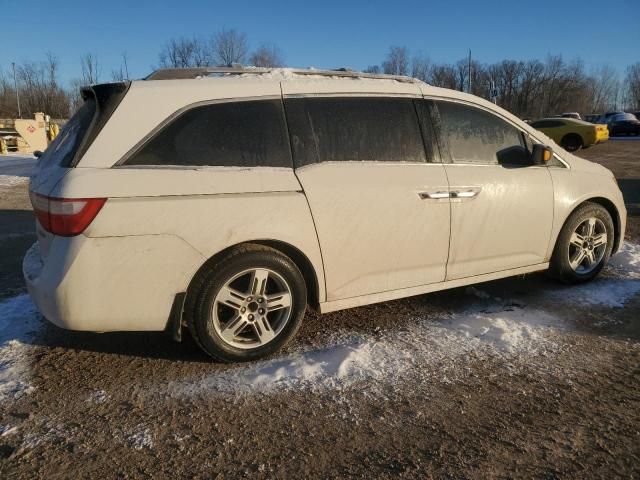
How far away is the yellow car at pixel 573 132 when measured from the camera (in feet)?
73.8

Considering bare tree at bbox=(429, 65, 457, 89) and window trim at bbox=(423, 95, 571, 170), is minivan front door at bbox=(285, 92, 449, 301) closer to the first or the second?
window trim at bbox=(423, 95, 571, 170)

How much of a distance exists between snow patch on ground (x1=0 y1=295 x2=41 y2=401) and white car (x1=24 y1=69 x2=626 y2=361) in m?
0.53

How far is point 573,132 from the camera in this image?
22.7 metres

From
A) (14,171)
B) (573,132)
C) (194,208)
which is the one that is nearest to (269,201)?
(194,208)

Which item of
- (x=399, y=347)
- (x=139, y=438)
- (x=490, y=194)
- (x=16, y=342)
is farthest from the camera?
(x=490, y=194)

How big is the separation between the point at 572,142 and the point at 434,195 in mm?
22691

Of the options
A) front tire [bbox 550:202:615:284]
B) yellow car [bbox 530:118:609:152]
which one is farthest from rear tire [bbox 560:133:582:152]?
front tire [bbox 550:202:615:284]

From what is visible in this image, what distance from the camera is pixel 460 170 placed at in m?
3.81

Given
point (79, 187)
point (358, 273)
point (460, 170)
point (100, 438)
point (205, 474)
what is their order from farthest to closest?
point (460, 170) → point (358, 273) → point (79, 187) → point (100, 438) → point (205, 474)

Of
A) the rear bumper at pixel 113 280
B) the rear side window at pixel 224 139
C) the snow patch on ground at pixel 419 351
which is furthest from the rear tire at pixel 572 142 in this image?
the rear bumper at pixel 113 280

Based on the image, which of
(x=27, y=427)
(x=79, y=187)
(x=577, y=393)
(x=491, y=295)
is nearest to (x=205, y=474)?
(x=27, y=427)

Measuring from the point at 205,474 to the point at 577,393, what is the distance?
2073 mm

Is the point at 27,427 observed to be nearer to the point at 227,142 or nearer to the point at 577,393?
the point at 227,142

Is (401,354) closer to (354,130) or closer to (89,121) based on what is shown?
(354,130)
